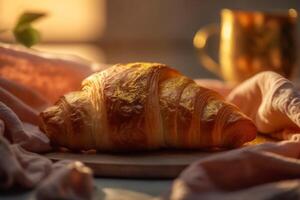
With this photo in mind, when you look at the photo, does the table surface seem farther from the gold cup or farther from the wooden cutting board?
the gold cup

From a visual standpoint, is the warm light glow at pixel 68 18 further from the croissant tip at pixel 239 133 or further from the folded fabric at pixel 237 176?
the folded fabric at pixel 237 176

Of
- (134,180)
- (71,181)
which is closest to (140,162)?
(134,180)

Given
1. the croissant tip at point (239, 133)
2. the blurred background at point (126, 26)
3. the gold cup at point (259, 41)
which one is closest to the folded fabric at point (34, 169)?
the croissant tip at point (239, 133)

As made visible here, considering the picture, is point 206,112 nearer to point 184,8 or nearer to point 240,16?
point 240,16

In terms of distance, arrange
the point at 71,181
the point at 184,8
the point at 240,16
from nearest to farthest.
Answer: the point at 71,181, the point at 240,16, the point at 184,8

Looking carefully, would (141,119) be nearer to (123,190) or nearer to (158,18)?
(123,190)

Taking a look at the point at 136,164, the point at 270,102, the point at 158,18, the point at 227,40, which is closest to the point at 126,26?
the point at 158,18

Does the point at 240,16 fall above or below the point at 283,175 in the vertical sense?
above
